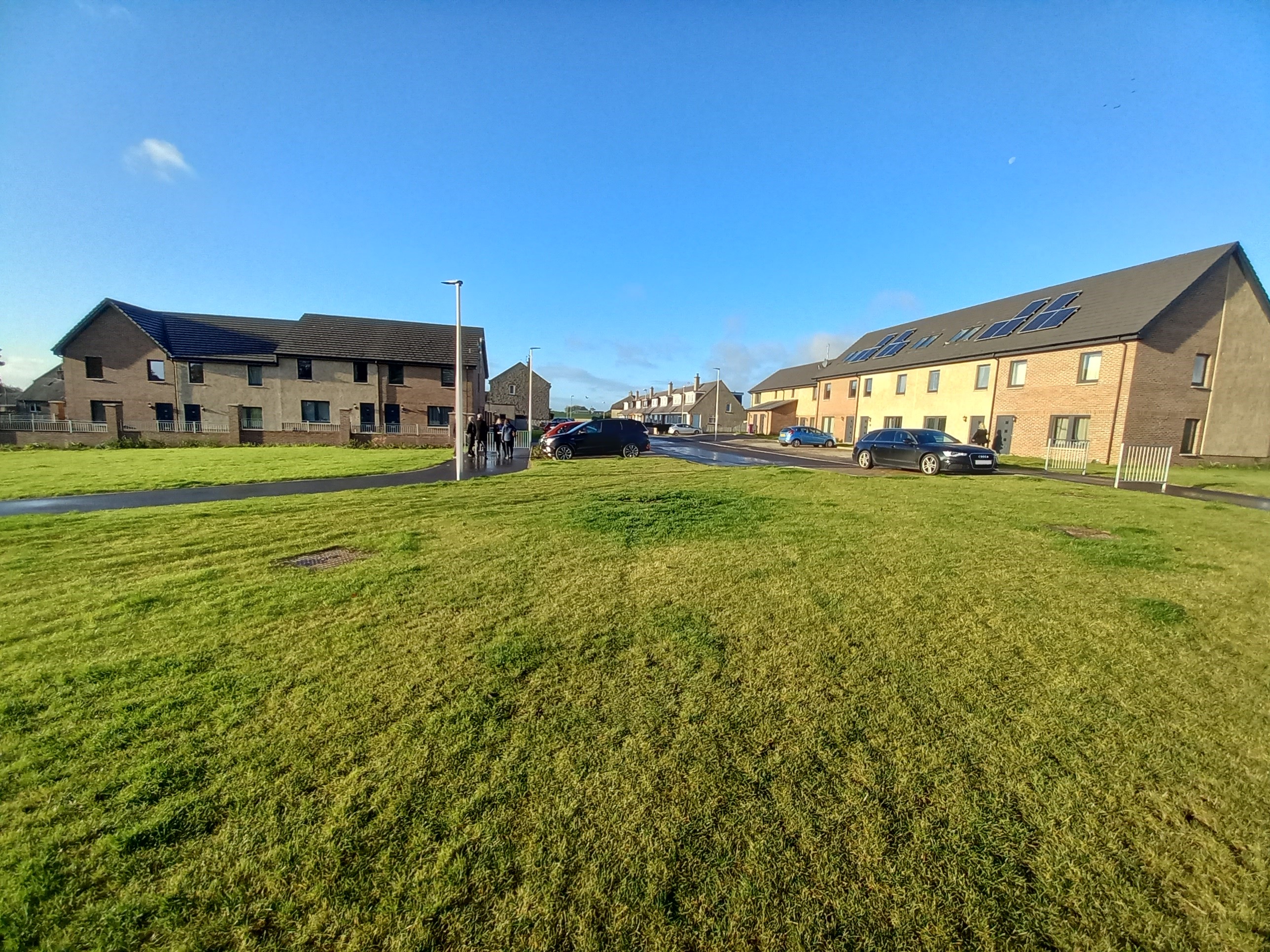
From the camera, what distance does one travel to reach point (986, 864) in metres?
2.33

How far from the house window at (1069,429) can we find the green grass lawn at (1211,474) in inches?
55.9

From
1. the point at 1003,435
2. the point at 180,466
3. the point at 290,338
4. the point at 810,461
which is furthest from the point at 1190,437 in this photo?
the point at 290,338

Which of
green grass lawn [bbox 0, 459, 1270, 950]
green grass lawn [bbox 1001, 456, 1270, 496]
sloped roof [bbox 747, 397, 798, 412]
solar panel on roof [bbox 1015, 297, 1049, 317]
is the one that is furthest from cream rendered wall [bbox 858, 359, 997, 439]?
green grass lawn [bbox 0, 459, 1270, 950]

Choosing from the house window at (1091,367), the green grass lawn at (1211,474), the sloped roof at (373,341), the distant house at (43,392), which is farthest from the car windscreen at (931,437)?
the distant house at (43,392)

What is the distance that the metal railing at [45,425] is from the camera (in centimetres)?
2872

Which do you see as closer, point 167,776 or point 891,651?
point 167,776

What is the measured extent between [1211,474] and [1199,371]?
836cm

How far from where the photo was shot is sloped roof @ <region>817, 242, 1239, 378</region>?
23859 mm

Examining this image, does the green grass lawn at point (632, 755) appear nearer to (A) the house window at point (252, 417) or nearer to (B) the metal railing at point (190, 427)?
(B) the metal railing at point (190, 427)

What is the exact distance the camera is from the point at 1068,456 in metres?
23.1

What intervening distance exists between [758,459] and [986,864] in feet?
75.5

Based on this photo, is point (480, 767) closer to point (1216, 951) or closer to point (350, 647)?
point (350, 647)

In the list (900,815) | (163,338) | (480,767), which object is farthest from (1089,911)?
(163,338)

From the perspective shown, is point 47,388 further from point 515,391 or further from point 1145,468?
point 1145,468
